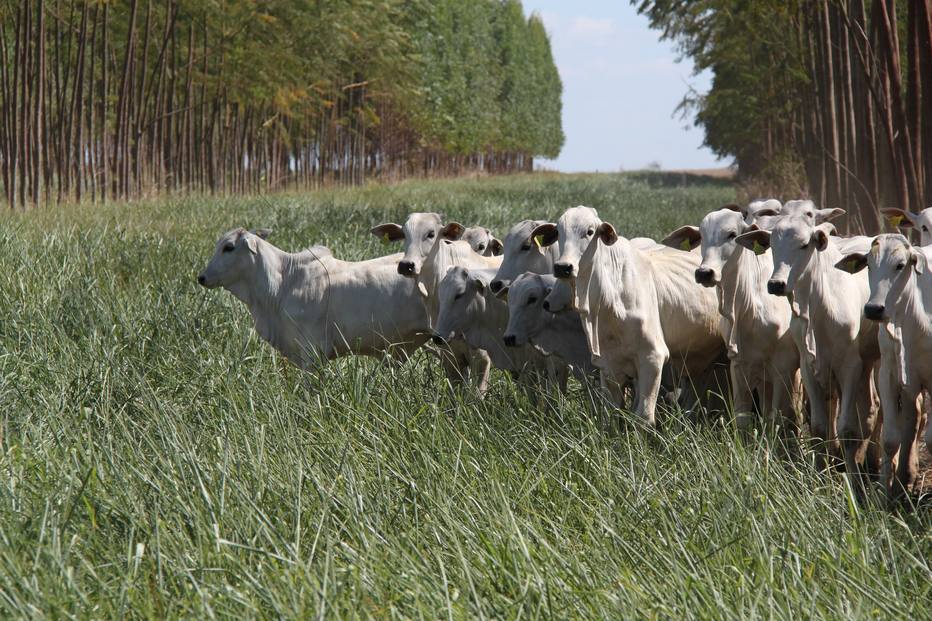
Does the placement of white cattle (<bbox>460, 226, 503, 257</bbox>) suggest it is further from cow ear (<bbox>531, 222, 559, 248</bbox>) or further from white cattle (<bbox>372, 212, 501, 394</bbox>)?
cow ear (<bbox>531, 222, 559, 248</bbox>)

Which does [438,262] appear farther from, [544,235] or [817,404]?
[817,404]

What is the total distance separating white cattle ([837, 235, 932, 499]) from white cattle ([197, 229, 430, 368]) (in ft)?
10.3

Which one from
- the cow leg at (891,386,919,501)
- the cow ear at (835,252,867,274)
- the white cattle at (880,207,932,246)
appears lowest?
the cow leg at (891,386,919,501)

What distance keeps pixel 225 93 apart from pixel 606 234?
2056 centimetres

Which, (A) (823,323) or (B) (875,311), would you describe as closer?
(B) (875,311)

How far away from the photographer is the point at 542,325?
654cm

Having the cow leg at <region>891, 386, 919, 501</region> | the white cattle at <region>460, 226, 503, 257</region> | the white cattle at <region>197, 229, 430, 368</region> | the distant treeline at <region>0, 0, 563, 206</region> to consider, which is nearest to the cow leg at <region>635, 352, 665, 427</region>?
the cow leg at <region>891, 386, 919, 501</region>

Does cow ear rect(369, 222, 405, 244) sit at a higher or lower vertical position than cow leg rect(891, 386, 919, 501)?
higher

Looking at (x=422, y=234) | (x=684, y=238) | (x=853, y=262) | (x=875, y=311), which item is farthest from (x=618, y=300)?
(x=422, y=234)

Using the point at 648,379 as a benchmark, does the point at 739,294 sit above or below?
above

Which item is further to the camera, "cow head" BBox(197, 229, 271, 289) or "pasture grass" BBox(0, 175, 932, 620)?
"cow head" BBox(197, 229, 271, 289)

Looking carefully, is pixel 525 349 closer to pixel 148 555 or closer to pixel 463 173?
pixel 148 555

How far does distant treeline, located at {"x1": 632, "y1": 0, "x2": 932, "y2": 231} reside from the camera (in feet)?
32.2

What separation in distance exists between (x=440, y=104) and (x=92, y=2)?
2566 centimetres
